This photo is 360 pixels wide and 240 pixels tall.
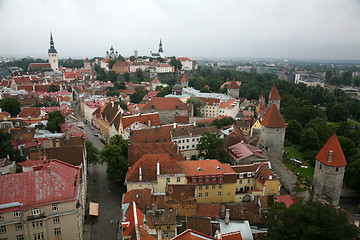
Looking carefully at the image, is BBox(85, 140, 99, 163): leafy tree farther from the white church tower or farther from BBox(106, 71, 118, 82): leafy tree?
the white church tower

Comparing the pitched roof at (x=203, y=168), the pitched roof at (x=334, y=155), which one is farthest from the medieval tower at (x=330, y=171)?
the pitched roof at (x=203, y=168)

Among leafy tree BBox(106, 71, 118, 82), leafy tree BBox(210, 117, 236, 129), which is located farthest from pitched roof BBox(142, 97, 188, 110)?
leafy tree BBox(106, 71, 118, 82)

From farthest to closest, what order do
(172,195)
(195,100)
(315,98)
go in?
(315,98)
(195,100)
(172,195)

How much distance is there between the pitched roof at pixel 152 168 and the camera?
26483 millimetres

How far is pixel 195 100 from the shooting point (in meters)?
65.5

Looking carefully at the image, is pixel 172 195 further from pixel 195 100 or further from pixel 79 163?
A: pixel 195 100

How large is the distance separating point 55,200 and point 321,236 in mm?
17260

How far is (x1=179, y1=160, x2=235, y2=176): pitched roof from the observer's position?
1078 inches

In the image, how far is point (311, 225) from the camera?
16797 millimetres

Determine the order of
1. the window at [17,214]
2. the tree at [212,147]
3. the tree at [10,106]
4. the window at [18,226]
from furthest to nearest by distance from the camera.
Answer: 1. the tree at [10,106]
2. the tree at [212,147]
3. the window at [18,226]
4. the window at [17,214]

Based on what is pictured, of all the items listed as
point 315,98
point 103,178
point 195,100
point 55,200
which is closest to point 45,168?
point 55,200

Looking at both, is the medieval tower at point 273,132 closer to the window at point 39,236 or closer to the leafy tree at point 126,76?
the window at point 39,236

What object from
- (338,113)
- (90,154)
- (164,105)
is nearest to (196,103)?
(164,105)

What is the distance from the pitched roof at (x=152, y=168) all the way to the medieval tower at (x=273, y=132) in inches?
623
